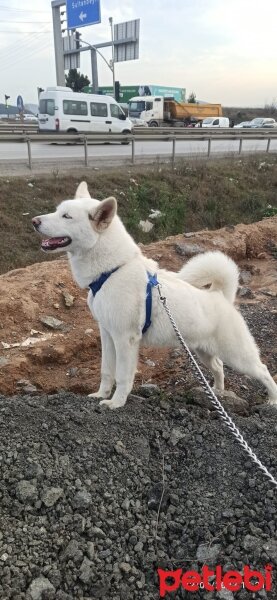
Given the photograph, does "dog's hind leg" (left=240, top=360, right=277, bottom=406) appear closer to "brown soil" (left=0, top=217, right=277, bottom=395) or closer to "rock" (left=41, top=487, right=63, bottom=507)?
"brown soil" (left=0, top=217, right=277, bottom=395)

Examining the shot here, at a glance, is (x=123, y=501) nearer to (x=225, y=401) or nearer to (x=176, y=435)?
(x=176, y=435)

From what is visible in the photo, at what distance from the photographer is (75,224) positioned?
139 inches

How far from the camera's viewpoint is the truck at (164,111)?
137 feet

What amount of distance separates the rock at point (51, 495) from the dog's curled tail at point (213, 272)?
215 cm

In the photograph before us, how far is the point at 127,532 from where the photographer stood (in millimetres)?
2600

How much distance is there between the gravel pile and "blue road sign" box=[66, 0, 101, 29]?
3941 cm

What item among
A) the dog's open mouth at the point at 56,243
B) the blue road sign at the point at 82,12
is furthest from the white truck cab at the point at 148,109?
the dog's open mouth at the point at 56,243

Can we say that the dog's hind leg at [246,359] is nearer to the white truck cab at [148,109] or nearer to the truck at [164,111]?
the truck at [164,111]

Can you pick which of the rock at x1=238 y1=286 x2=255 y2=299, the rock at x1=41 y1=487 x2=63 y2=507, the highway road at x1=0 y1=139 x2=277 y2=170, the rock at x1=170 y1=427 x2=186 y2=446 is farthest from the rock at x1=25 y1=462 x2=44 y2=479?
the highway road at x1=0 y1=139 x2=277 y2=170

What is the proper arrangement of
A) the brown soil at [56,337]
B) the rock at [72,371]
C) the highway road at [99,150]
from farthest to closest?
1. the highway road at [99,150]
2. the rock at [72,371]
3. the brown soil at [56,337]

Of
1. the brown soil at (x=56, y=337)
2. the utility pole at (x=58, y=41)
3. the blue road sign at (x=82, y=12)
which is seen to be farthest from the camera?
the utility pole at (x=58, y=41)

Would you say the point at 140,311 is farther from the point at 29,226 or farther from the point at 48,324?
the point at 29,226

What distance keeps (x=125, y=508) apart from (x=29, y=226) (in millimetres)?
9567

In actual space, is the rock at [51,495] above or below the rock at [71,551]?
above
